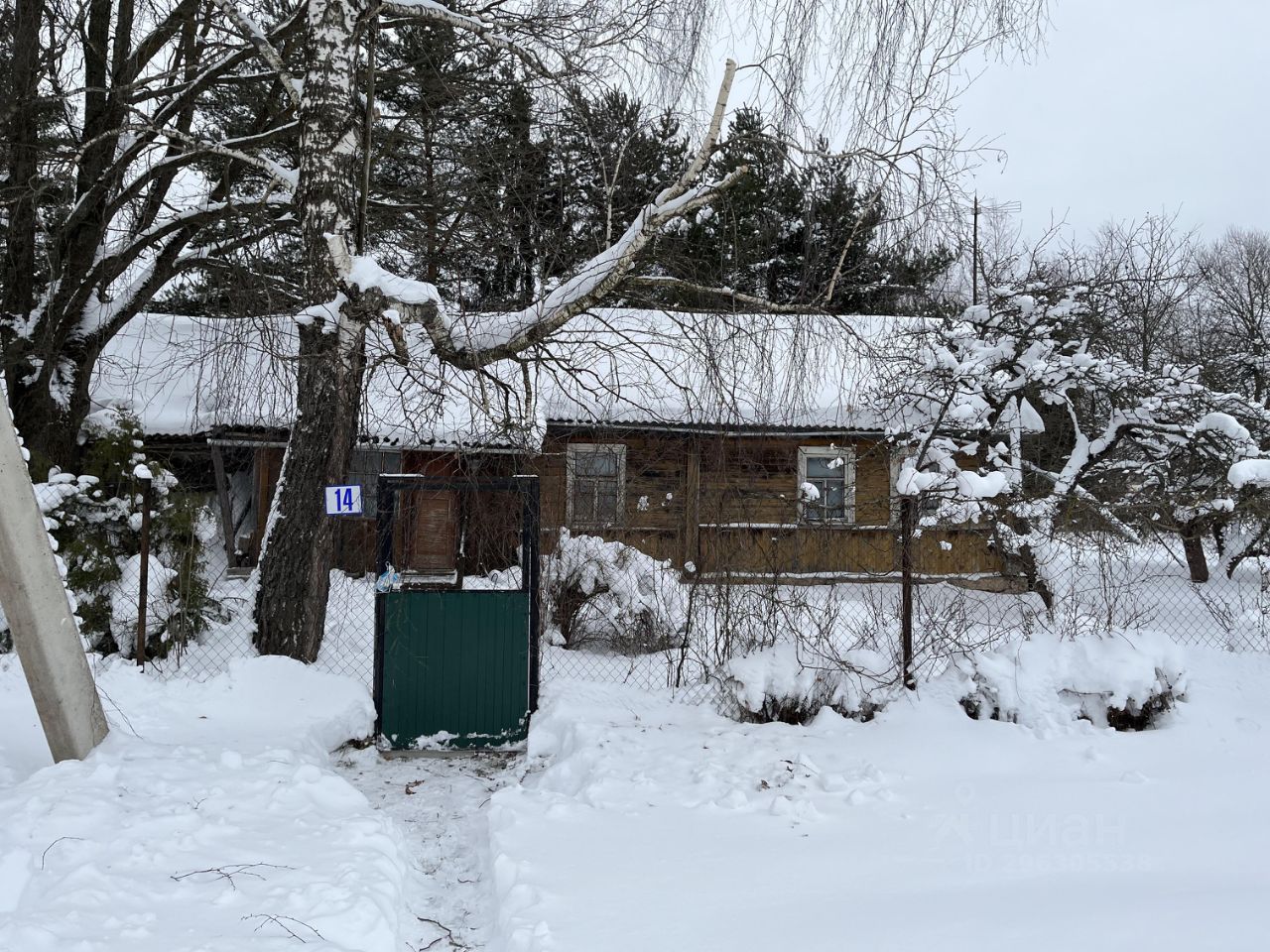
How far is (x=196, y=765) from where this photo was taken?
5332mm

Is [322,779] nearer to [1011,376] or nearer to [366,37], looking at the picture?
[366,37]

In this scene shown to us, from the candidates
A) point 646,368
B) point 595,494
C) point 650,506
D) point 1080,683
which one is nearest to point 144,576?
point 595,494

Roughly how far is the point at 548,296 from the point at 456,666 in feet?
10.1

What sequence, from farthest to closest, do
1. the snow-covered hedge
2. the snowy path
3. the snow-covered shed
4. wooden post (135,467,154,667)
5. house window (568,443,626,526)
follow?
house window (568,443,626,526)
the snow-covered hedge
wooden post (135,467,154,667)
the snow-covered shed
the snowy path

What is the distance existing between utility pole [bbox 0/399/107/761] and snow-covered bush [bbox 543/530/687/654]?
4599 millimetres

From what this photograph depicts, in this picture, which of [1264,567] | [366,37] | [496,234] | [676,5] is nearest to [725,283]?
[676,5]

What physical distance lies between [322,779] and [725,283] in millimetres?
3943

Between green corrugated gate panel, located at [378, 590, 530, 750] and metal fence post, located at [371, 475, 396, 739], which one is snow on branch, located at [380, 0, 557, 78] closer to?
metal fence post, located at [371, 475, 396, 739]

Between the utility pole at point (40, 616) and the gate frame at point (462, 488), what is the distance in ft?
7.75

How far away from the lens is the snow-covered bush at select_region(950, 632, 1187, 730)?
639 centimetres

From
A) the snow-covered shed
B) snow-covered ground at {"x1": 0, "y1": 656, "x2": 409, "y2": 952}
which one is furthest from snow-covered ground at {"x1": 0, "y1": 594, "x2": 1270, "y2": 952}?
the snow-covered shed

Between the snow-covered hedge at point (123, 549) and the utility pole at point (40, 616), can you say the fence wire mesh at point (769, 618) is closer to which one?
the snow-covered hedge at point (123, 549)

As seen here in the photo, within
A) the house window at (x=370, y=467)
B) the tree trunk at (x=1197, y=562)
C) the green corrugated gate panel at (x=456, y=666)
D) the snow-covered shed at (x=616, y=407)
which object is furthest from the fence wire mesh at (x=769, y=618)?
the house window at (x=370, y=467)

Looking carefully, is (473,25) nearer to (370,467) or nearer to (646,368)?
(646,368)
